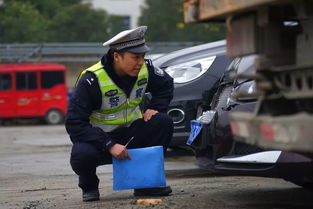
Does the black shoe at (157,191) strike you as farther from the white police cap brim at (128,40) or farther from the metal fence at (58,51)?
the metal fence at (58,51)

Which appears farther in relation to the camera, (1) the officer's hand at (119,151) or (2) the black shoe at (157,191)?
(2) the black shoe at (157,191)

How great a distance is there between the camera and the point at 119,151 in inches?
234

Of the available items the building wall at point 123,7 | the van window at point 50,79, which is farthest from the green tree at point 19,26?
the building wall at point 123,7

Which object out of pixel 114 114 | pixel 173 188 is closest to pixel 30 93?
pixel 173 188

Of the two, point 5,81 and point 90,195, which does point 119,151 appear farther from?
point 5,81

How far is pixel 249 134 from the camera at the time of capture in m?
4.04

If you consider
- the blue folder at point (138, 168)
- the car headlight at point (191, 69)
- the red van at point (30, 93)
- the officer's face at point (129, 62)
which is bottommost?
the red van at point (30, 93)

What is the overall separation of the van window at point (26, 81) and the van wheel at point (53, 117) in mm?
1055

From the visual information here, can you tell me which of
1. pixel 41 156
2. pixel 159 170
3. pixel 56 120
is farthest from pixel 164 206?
pixel 56 120

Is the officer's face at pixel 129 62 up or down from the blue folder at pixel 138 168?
up

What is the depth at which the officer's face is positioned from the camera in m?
6.07

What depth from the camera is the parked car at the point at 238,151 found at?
204 inches

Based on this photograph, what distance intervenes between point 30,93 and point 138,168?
21.0 m

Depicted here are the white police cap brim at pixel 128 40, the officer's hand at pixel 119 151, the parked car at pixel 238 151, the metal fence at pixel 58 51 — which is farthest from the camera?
the metal fence at pixel 58 51
